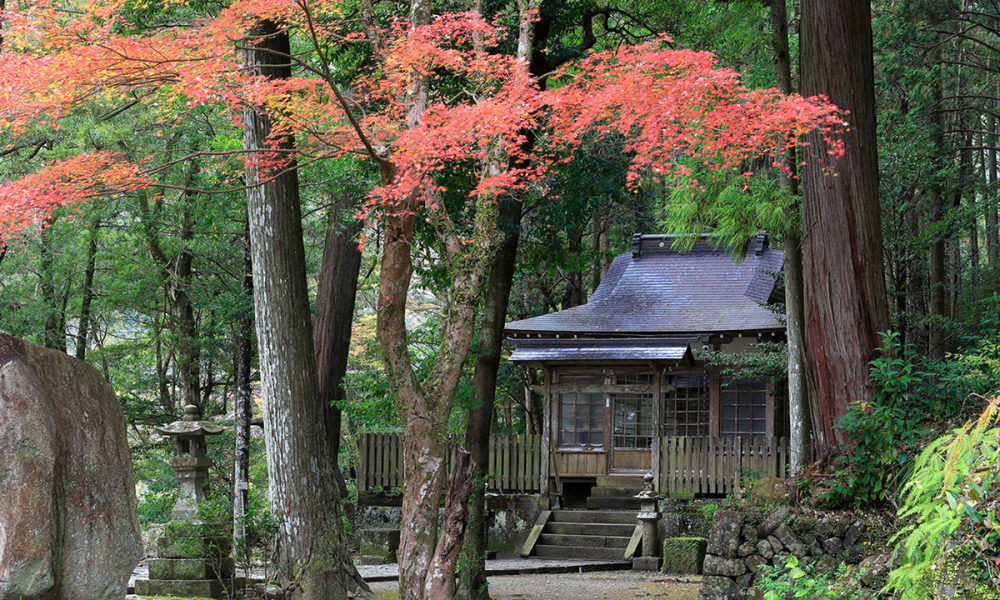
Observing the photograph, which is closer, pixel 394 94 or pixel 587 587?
pixel 394 94

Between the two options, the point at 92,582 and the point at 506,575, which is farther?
the point at 506,575

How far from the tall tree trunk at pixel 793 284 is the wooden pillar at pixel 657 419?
4.63 meters

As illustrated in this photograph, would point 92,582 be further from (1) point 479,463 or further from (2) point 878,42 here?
(2) point 878,42

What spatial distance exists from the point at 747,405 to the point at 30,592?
1493 centimetres

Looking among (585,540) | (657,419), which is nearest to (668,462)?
(657,419)

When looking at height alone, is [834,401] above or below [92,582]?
above

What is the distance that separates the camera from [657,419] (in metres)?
17.3

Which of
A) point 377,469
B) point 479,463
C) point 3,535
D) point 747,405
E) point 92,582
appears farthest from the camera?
point 747,405

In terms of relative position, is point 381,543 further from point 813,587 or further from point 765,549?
point 813,587

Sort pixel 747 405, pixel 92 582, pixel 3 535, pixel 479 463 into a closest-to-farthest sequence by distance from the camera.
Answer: pixel 3 535 < pixel 92 582 < pixel 479 463 < pixel 747 405

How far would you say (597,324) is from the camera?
18016 millimetres

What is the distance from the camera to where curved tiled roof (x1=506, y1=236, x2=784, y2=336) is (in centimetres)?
1761

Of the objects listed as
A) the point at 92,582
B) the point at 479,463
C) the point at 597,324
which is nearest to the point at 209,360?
the point at 597,324

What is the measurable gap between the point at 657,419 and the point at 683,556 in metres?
3.93
